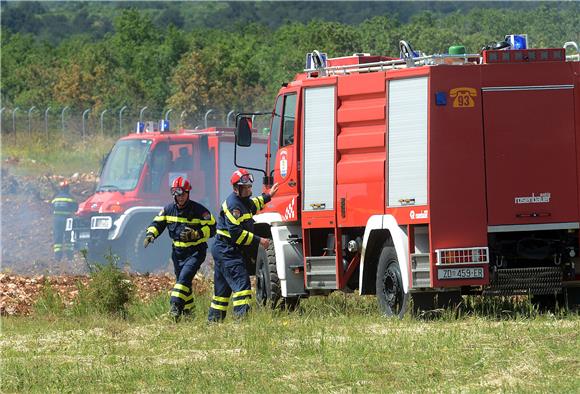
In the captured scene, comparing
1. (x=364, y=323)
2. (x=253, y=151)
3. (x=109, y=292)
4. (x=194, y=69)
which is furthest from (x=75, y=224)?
(x=194, y=69)

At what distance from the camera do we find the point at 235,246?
1453 centimetres

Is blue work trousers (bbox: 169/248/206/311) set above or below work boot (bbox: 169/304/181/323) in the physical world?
above

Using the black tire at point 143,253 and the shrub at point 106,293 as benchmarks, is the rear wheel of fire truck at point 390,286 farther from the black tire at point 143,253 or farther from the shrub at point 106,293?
the black tire at point 143,253

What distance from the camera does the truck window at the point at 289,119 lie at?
1506cm

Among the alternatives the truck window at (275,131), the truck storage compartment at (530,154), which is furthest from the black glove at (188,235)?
the truck storage compartment at (530,154)

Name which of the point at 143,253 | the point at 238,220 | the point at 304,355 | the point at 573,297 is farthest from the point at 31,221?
the point at 304,355

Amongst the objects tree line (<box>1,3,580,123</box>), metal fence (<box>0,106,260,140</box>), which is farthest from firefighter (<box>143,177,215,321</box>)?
tree line (<box>1,3,580,123</box>)

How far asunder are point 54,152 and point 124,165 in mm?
17912

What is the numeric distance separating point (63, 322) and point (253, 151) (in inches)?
418

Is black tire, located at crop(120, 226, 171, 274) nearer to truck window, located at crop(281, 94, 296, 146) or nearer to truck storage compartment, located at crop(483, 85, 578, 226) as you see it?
truck window, located at crop(281, 94, 296, 146)

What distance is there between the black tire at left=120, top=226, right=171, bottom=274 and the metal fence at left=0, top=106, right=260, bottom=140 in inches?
555

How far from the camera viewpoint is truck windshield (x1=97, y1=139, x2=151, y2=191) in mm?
25047

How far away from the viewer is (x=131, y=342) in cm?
1222

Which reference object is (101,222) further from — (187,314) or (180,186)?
(180,186)
